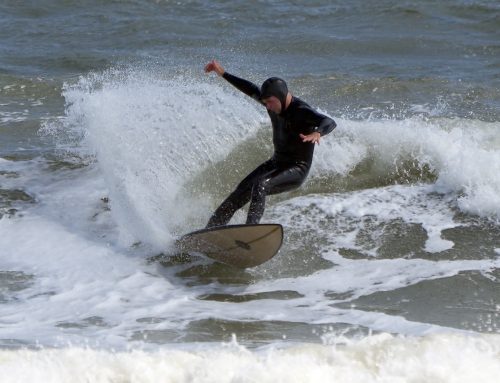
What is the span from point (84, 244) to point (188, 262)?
3.89 feet

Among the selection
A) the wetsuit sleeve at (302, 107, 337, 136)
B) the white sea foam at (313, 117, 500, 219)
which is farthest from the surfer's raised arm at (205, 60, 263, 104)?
the white sea foam at (313, 117, 500, 219)

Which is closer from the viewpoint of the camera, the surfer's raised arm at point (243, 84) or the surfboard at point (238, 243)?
the surfboard at point (238, 243)

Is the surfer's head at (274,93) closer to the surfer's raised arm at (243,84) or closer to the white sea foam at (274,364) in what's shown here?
the surfer's raised arm at (243,84)

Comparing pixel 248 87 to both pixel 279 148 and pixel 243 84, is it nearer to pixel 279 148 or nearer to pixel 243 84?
pixel 243 84

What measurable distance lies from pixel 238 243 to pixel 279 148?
100cm

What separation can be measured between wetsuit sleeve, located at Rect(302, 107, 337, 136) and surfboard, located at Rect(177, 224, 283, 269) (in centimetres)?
88

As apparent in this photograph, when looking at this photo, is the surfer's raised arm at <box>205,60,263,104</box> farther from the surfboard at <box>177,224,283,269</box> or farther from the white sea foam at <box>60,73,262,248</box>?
the white sea foam at <box>60,73,262,248</box>

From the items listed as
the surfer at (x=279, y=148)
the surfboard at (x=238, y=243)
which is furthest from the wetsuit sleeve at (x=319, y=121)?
the surfboard at (x=238, y=243)

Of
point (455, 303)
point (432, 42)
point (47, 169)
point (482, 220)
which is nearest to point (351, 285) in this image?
point (455, 303)

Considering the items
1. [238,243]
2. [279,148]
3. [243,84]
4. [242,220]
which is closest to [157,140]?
[242,220]

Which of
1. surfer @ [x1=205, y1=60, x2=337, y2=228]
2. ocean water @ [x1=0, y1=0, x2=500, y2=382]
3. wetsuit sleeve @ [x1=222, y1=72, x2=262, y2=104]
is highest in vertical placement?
wetsuit sleeve @ [x1=222, y1=72, x2=262, y2=104]

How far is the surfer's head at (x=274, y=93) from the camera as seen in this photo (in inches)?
284

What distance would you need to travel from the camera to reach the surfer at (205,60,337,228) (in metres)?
7.28

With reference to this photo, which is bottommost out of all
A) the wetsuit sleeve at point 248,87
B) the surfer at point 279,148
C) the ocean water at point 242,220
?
the ocean water at point 242,220
